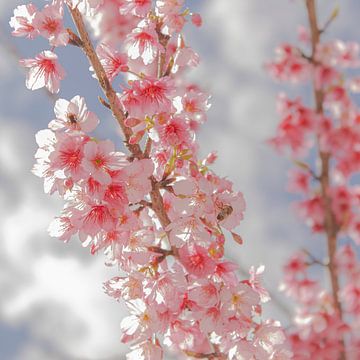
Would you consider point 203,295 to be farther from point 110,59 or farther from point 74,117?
point 110,59

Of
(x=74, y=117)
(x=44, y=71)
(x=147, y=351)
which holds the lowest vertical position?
(x=147, y=351)

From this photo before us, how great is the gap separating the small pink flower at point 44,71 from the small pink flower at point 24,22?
3.0 inches

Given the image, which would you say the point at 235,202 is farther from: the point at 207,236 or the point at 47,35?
the point at 47,35

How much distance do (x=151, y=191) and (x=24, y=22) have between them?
71cm

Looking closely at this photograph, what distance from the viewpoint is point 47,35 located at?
1765 mm

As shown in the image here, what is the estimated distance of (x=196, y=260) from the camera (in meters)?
1.65

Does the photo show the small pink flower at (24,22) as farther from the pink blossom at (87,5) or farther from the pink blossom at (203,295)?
the pink blossom at (203,295)

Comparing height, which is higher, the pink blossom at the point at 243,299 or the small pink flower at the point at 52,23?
the small pink flower at the point at 52,23

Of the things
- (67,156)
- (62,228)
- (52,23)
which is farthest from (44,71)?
(62,228)

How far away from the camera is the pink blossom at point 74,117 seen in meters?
1.63

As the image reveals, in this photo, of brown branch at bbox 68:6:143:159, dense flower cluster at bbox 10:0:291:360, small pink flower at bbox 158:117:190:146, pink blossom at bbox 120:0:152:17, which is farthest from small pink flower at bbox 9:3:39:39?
small pink flower at bbox 158:117:190:146

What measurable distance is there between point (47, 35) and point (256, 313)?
115 cm

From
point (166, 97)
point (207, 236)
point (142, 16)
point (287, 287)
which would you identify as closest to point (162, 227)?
point (207, 236)

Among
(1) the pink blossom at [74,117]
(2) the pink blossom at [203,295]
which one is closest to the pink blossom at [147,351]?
(2) the pink blossom at [203,295]
